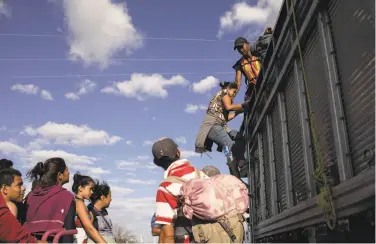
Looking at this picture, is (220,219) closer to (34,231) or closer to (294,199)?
(34,231)

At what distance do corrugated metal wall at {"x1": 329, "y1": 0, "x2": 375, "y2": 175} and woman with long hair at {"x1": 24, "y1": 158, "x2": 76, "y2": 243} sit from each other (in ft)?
7.76

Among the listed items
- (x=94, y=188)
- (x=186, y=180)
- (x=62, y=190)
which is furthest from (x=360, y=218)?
(x=94, y=188)

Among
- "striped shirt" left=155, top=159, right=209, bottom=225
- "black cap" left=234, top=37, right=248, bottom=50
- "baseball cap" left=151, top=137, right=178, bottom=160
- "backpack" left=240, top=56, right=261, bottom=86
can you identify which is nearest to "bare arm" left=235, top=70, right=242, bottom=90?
"backpack" left=240, top=56, right=261, bottom=86

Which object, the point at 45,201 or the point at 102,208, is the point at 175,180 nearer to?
the point at 45,201

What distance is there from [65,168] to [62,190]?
0.37 m

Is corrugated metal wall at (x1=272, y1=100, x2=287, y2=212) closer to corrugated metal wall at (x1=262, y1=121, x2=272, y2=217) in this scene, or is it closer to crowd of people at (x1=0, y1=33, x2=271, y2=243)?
corrugated metal wall at (x1=262, y1=121, x2=272, y2=217)

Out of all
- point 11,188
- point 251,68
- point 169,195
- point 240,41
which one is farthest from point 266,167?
point 11,188

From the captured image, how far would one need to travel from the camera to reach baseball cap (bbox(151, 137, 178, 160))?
286 centimetres

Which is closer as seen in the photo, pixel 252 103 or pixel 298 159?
pixel 298 159

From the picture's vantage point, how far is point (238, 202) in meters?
2.77

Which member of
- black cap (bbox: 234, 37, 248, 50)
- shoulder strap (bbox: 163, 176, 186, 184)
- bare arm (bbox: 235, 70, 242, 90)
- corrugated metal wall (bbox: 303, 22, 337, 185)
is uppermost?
black cap (bbox: 234, 37, 248, 50)

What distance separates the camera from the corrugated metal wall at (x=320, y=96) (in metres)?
3.19

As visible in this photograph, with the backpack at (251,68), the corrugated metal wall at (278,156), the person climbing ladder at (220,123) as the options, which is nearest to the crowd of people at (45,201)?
the corrugated metal wall at (278,156)

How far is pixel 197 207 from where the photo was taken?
2.58m
